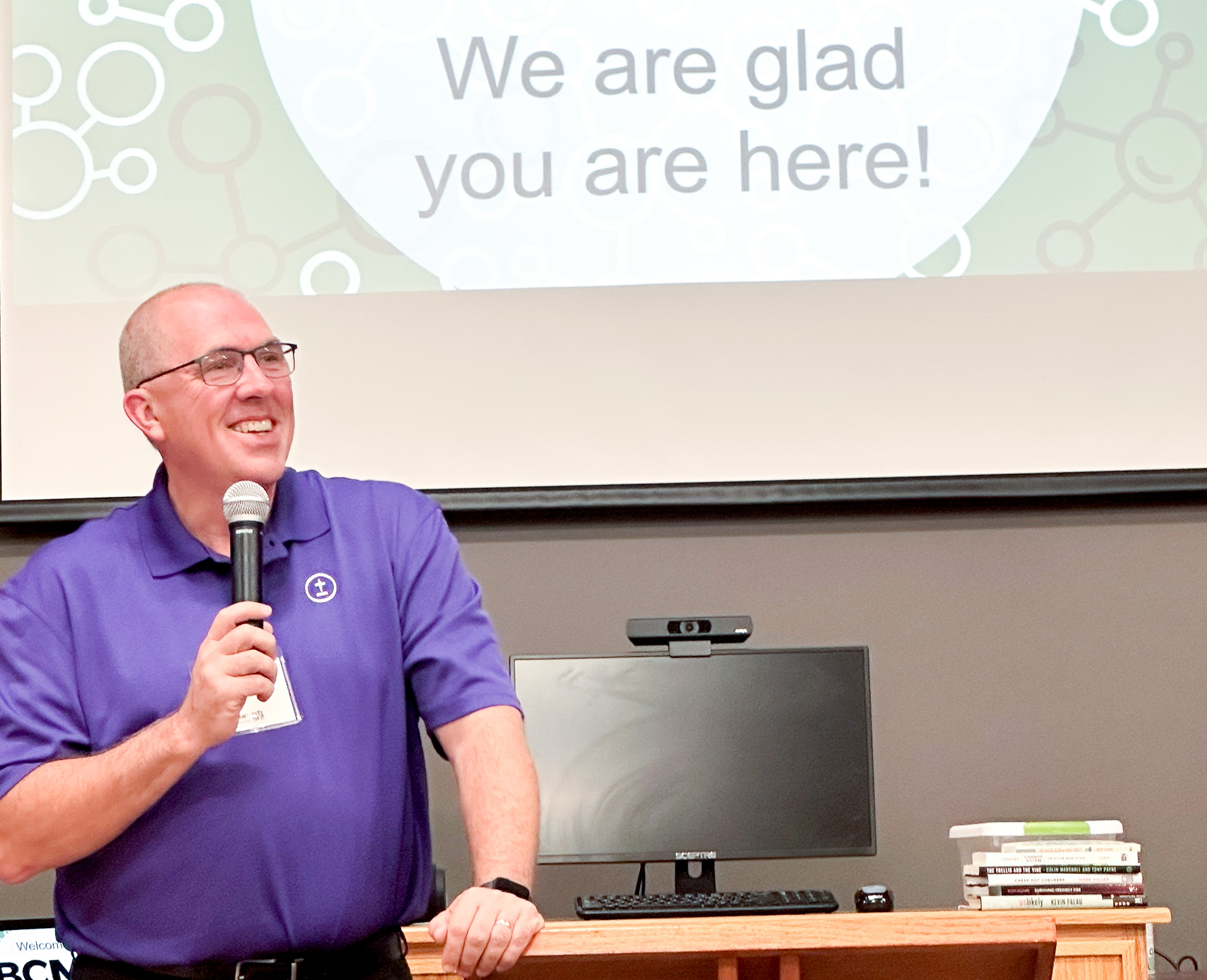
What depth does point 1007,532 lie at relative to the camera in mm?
3014

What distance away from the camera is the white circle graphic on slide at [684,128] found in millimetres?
2988

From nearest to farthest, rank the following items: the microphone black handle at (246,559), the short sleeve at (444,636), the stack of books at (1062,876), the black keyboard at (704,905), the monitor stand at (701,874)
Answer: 1. the microphone black handle at (246,559)
2. the short sleeve at (444,636)
3. the black keyboard at (704,905)
4. the stack of books at (1062,876)
5. the monitor stand at (701,874)

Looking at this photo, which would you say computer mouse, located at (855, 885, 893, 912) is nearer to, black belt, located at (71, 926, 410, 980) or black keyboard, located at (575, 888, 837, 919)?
black keyboard, located at (575, 888, 837, 919)

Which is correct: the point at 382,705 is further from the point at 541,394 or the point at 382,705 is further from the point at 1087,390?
the point at 1087,390

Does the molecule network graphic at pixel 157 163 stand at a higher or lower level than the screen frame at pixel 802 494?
higher

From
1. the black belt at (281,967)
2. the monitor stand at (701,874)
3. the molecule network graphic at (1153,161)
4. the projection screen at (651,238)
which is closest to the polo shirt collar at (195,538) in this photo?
the black belt at (281,967)

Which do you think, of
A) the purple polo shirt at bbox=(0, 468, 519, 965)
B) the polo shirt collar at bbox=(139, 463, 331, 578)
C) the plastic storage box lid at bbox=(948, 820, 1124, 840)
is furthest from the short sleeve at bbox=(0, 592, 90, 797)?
the plastic storage box lid at bbox=(948, 820, 1124, 840)

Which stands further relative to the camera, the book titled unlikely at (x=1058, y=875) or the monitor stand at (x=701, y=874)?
the monitor stand at (x=701, y=874)

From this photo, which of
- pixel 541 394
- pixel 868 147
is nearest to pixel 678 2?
pixel 868 147

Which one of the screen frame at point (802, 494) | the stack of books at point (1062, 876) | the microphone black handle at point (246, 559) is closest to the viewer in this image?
the microphone black handle at point (246, 559)

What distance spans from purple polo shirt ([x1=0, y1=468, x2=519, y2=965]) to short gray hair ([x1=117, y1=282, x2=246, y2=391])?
178mm

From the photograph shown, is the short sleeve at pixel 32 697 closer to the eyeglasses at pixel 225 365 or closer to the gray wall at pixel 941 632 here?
the eyeglasses at pixel 225 365

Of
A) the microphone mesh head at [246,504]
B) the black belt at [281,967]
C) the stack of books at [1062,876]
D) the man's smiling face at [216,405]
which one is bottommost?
the black belt at [281,967]

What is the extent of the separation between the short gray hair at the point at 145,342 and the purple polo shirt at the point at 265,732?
0.58 ft
